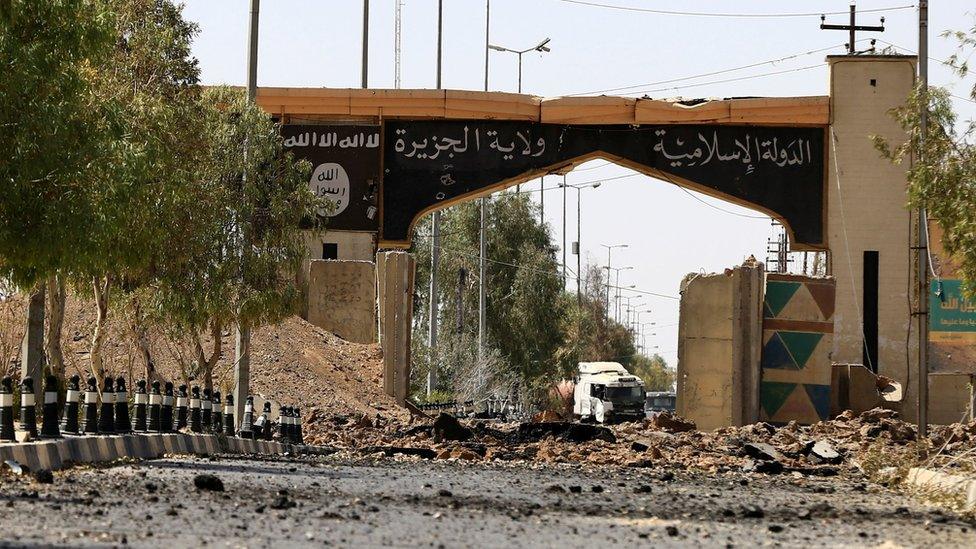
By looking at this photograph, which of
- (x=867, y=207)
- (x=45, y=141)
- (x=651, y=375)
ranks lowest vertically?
(x=651, y=375)

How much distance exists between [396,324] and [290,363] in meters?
2.83

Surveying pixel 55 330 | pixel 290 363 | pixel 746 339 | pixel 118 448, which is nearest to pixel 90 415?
pixel 118 448

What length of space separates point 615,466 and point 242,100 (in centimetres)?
889

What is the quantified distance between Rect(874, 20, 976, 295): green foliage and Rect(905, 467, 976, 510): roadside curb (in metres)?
3.56

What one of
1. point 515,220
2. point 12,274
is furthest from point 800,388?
point 515,220

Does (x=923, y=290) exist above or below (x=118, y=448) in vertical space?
above

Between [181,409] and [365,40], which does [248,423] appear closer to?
[181,409]

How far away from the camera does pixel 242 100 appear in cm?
2609

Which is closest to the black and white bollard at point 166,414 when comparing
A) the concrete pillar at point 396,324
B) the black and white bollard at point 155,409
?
the black and white bollard at point 155,409

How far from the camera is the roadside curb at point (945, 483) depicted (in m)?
15.0

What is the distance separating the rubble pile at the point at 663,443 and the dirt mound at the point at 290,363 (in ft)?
7.16

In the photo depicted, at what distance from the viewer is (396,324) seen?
120ft

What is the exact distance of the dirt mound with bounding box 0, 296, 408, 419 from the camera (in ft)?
109

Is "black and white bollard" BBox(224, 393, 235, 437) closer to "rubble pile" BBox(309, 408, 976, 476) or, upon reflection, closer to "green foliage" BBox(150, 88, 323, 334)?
"green foliage" BBox(150, 88, 323, 334)
